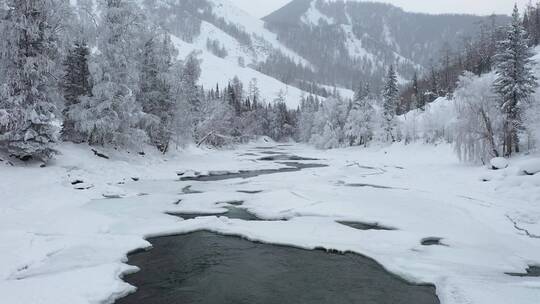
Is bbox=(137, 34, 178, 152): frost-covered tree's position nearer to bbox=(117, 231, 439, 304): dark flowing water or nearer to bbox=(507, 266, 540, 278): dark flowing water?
bbox=(117, 231, 439, 304): dark flowing water

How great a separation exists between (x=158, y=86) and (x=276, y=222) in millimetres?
26181

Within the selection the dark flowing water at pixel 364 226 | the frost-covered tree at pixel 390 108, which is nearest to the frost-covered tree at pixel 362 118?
→ the frost-covered tree at pixel 390 108

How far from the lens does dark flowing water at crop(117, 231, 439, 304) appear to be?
350 inches

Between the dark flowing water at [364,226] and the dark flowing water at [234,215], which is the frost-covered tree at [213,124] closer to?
the dark flowing water at [234,215]

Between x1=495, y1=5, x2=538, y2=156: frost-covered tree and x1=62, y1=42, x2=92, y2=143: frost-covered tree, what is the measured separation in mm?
32583

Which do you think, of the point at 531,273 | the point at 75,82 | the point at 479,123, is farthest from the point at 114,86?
the point at 479,123

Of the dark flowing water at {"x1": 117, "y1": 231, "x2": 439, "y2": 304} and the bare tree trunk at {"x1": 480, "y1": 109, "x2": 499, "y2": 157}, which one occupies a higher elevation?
the bare tree trunk at {"x1": 480, "y1": 109, "x2": 499, "y2": 157}

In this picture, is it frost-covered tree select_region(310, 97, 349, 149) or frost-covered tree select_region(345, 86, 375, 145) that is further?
frost-covered tree select_region(310, 97, 349, 149)

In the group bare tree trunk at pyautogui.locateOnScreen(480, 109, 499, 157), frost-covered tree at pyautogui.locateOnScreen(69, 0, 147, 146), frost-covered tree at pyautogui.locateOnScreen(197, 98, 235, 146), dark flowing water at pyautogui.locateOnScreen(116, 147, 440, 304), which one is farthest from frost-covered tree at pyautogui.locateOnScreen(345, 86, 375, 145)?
dark flowing water at pyautogui.locateOnScreen(116, 147, 440, 304)

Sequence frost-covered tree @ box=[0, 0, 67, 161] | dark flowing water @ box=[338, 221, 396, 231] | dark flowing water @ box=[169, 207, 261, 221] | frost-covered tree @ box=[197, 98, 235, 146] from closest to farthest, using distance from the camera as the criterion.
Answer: dark flowing water @ box=[338, 221, 396, 231], dark flowing water @ box=[169, 207, 261, 221], frost-covered tree @ box=[0, 0, 67, 161], frost-covered tree @ box=[197, 98, 235, 146]

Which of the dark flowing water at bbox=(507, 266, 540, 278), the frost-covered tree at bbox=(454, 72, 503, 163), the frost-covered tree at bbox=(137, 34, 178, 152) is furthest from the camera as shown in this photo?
the frost-covered tree at bbox=(137, 34, 178, 152)

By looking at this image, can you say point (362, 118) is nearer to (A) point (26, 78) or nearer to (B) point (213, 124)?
(B) point (213, 124)

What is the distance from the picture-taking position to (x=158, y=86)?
37375mm

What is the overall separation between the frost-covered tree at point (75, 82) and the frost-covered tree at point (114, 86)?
36.9 inches
